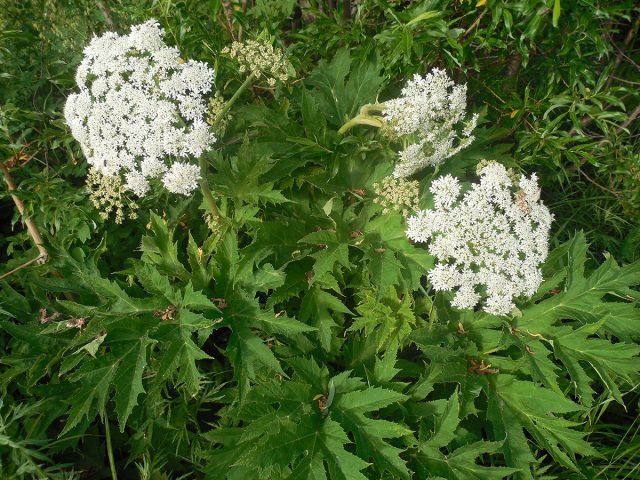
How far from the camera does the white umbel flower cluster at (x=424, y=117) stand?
2439 mm

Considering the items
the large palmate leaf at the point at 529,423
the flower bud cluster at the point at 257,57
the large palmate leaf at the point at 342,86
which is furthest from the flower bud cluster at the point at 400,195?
the large palmate leaf at the point at 529,423

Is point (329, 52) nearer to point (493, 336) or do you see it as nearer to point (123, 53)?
point (123, 53)

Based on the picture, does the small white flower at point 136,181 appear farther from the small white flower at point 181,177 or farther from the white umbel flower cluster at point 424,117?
the white umbel flower cluster at point 424,117

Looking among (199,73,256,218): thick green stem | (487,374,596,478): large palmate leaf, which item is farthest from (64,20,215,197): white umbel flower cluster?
(487,374,596,478): large palmate leaf

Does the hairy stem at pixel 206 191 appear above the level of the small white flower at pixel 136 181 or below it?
below

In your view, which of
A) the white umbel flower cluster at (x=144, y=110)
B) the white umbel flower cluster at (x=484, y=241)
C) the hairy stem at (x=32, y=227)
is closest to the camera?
the white umbel flower cluster at (x=144, y=110)

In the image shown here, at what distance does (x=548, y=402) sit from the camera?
2.47 meters

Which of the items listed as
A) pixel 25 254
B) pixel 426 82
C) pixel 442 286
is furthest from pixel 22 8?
pixel 442 286

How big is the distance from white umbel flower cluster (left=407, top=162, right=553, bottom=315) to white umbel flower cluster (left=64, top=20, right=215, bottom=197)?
1.10 meters

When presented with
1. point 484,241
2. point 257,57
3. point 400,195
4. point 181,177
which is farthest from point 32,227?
point 484,241

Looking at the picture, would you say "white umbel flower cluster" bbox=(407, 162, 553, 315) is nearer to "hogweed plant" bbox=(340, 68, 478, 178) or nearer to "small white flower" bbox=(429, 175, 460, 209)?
"small white flower" bbox=(429, 175, 460, 209)

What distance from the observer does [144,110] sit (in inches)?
88.7

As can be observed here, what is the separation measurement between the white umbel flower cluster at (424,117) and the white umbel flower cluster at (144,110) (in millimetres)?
922

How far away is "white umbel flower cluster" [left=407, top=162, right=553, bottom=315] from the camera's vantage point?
93.0 inches
